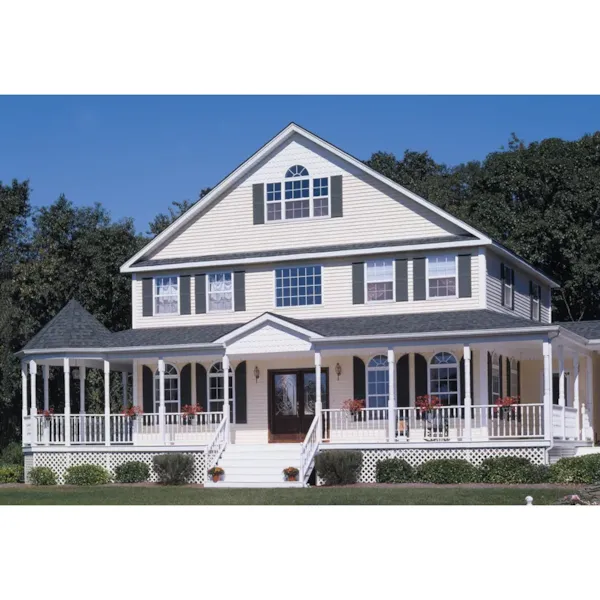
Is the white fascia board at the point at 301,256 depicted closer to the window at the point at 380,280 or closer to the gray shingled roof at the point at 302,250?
the gray shingled roof at the point at 302,250

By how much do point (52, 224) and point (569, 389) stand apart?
20.5 metres

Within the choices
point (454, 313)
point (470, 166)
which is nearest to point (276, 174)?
point (454, 313)

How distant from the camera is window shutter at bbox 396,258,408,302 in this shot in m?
32.4

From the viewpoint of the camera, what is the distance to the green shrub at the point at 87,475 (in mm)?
31516

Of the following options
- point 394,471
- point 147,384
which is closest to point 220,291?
point 147,384

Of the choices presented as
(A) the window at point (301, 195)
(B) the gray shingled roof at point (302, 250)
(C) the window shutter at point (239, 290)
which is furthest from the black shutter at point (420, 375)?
(C) the window shutter at point (239, 290)

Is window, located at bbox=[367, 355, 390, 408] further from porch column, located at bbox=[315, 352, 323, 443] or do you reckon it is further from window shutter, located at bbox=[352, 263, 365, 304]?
window shutter, located at bbox=[352, 263, 365, 304]

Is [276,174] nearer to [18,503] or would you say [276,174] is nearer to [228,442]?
[228,442]

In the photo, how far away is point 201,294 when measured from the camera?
114ft

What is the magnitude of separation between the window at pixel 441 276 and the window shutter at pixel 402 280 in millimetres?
649

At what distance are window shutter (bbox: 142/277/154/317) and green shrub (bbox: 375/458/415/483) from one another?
9.92 metres

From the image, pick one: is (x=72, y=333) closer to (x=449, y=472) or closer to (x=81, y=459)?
(x=81, y=459)

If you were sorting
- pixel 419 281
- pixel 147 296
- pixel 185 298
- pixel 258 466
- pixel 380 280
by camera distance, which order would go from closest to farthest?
pixel 258 466, pixel 419 281, pixel 380 280, pixel 185 298, pixel 147 296

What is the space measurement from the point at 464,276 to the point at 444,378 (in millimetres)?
2874
